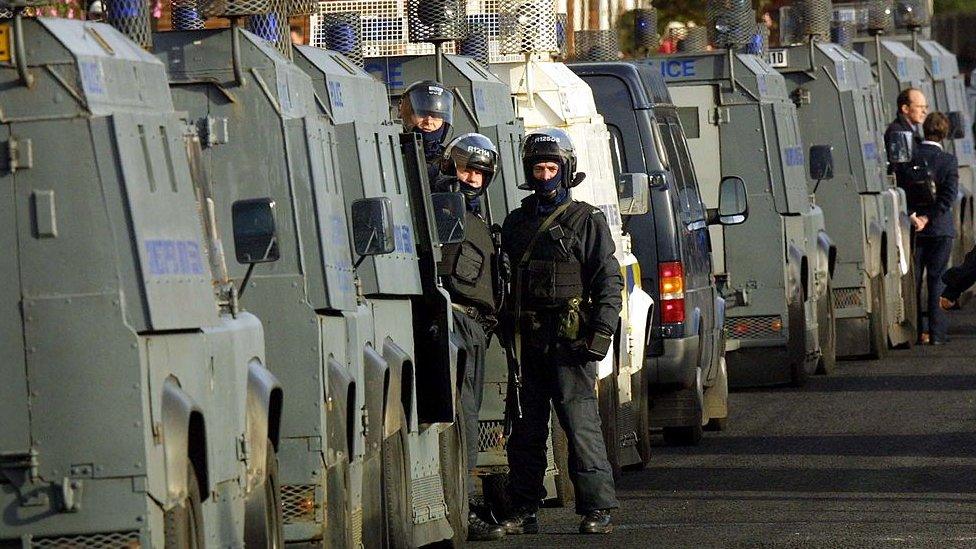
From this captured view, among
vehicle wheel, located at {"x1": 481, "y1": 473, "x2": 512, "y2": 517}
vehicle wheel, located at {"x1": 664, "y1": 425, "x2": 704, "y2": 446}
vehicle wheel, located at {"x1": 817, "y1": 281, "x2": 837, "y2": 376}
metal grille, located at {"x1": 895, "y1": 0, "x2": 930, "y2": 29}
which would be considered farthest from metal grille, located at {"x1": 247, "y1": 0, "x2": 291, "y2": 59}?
metal grille, located at {"x1": 895, "y1": 0, "x2": 930, "y2": 29}

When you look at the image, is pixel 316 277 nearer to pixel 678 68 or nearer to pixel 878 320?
pixel 678 68

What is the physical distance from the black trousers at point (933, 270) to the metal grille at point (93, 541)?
17.1 metres

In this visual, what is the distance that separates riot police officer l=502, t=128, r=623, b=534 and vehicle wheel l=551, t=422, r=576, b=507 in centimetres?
93

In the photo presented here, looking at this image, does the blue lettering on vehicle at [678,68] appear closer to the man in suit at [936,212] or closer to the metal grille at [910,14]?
the man in suit at [936,212]

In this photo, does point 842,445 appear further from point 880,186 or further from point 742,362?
point 880,186

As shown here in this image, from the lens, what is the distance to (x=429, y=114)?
12125 millimetres

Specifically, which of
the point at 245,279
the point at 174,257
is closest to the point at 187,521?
the point at 174,257

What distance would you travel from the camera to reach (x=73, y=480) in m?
7.18

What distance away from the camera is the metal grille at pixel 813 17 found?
21391 millimetres

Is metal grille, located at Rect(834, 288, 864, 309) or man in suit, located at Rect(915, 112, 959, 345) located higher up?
man in suit, located at Rect(915, 112, 959, 345)

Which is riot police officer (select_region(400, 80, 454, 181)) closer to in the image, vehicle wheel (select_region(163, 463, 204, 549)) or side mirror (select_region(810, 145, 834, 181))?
vehicle wheel (select_region(163, 463, 204, 549))

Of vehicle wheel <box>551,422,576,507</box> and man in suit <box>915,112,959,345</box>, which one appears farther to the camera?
man in suit <box>915,112,959,345</box>

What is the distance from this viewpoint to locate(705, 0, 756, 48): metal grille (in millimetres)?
18719

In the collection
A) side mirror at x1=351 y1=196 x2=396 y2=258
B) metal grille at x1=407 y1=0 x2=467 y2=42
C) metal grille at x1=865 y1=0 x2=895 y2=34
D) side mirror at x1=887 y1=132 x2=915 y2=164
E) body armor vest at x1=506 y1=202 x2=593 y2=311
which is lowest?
side mirror at x1=887 y1=132 x2=915 y2=164
